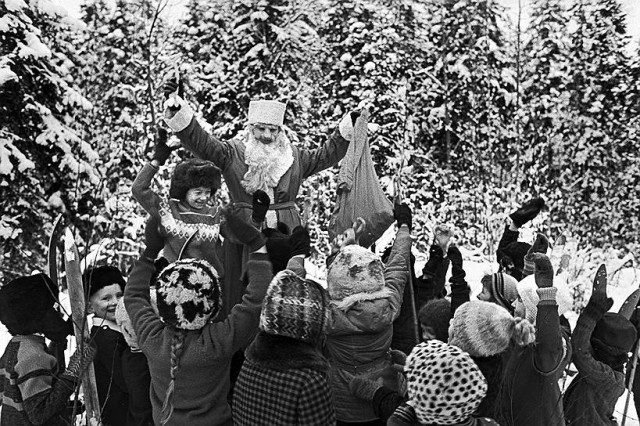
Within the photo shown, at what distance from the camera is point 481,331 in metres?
2.57

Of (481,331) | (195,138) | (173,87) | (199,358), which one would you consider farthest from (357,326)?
(173,87)

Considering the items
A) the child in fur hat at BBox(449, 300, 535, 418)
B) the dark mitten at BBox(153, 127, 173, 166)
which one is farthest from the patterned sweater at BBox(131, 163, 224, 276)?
the child in fur hat at BBox(449, 300, 535, 418)

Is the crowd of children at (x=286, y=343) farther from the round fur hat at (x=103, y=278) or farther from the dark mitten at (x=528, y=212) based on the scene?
the dark mitten at (x=528, y=212)

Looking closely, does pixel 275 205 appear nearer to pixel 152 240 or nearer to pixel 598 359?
pixel 152 240

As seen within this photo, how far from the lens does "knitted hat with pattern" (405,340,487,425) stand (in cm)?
212

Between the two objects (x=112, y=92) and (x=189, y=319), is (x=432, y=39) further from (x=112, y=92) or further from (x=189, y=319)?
(x=189, y=319)

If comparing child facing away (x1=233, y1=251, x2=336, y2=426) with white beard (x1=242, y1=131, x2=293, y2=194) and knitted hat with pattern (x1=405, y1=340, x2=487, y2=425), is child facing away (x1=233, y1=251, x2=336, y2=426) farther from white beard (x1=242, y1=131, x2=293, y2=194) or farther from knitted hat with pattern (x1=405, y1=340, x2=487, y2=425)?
white beard (x1=242, y1=131, x2=293, y2=194)

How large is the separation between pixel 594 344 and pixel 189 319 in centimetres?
215

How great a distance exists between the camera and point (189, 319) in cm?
264

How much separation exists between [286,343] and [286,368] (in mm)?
93

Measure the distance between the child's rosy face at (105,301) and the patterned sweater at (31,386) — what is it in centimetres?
45

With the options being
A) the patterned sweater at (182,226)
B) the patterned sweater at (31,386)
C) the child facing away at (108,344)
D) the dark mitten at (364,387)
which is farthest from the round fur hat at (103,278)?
the dark mitten at (364,387)

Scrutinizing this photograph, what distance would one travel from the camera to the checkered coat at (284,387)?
235 centimetres

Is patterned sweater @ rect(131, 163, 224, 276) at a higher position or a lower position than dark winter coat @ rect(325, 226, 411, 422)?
higher
